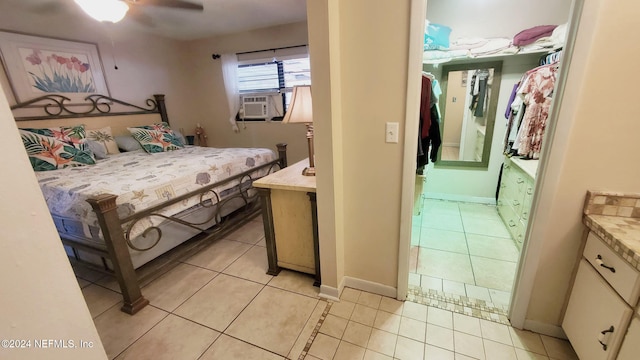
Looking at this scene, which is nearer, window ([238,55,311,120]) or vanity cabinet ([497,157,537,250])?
vanity cabinet ([497,157,537,250])

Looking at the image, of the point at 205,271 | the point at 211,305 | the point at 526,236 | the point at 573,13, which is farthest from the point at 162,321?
the point at 573,13

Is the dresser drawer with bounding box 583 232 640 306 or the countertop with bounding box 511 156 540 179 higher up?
the countertop with bounding box 511 156 540 179

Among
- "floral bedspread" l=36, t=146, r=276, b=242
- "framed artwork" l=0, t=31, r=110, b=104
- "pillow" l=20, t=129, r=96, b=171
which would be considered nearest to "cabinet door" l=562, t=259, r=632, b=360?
"floral bedspread" l=36, t=146, r=276, b=242

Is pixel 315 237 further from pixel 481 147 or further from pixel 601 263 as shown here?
pixel 481 147

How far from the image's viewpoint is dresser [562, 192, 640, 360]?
3.31 feet

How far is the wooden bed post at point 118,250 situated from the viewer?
1609mm

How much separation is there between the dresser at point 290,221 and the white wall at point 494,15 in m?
2.47

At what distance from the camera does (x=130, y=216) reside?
1.82 m

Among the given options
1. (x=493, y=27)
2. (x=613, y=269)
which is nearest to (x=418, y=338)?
(x=613, y=269)

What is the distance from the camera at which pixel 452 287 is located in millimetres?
1930

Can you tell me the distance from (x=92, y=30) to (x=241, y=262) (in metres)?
3.59

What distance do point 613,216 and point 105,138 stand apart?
15.1 ft

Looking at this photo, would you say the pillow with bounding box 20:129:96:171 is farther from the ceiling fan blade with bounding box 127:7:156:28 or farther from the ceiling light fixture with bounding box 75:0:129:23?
the ceiling fan blade with bounding box 127:7:156:28

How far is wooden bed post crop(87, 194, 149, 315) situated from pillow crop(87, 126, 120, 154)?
205 centimetres
